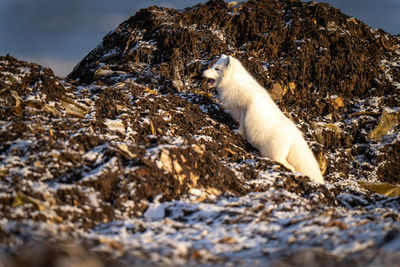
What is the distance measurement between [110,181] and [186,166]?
1106 mm

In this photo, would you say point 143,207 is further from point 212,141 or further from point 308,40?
point 308,40

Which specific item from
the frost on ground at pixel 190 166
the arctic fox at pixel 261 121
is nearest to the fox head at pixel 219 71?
the arctic fox at pixel 261 121

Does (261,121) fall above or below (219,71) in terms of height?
below

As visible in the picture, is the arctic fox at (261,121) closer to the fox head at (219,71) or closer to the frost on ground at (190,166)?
the fox head at (219,71)

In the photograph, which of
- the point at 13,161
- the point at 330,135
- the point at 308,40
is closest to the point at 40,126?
the point at 13,161

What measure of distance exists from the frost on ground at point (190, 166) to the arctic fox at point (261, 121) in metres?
0.43

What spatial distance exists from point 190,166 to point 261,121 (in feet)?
8.77

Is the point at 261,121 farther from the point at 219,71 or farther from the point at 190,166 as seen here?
the point at 190,166

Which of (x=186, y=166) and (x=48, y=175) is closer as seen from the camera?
(x=48, y=175)

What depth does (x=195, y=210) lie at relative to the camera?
399cm

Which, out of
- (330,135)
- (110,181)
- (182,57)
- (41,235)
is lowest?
(41,235)

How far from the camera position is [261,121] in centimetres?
694

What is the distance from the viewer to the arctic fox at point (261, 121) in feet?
21.9

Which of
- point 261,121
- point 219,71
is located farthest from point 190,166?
point 219,71
